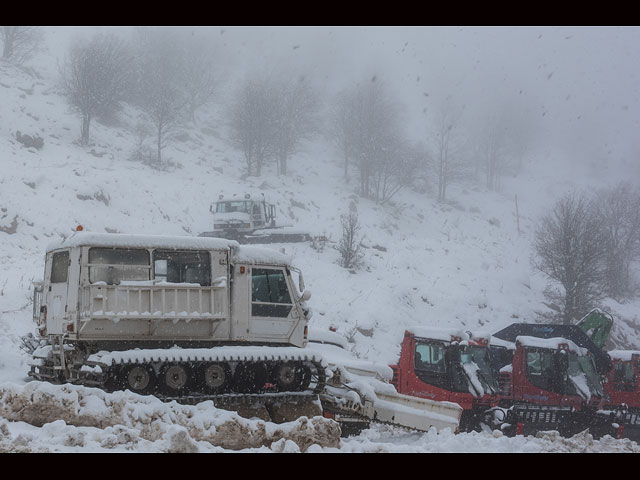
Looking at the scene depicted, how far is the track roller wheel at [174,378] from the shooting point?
10.2 meters

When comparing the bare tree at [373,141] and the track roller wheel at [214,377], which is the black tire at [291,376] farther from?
the bare tree at [373,141]

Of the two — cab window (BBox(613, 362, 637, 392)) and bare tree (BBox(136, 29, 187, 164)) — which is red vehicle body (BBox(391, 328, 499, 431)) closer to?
cab window (BBox(613, 362, 637, 392))

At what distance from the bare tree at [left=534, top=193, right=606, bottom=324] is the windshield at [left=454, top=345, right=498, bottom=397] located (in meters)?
16.9

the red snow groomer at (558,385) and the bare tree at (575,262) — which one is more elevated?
the bare tree at (575,262)

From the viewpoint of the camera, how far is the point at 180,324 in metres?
10.7

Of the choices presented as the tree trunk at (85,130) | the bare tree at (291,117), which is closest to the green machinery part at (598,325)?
the tree trunk at (85,130)

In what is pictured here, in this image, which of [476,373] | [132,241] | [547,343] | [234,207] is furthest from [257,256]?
[234,207]

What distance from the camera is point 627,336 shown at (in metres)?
34.2

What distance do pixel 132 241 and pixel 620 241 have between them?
37.1 m

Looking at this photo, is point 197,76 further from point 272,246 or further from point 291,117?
point 272,246

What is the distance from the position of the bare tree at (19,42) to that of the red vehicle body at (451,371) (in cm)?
5347

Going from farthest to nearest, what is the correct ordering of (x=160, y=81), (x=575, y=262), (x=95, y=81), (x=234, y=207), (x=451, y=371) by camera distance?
(x=160, y=81), (x=95, y=81), (x=575, y=262), (x=234, y=207), (x=451, y=371)

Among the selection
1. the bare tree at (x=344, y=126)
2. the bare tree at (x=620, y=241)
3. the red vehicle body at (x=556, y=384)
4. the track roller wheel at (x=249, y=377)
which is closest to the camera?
the track roller wheel at (x=249, y=377)

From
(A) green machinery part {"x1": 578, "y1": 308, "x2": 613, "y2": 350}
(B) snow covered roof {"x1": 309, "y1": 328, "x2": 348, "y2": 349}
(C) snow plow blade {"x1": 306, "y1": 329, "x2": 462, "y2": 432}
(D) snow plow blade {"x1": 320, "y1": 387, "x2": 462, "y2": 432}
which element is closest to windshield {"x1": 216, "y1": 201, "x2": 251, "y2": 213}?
(A) green machinery part {"x1": 578, "y1": 308, "x2": 613, "y2": 350}
